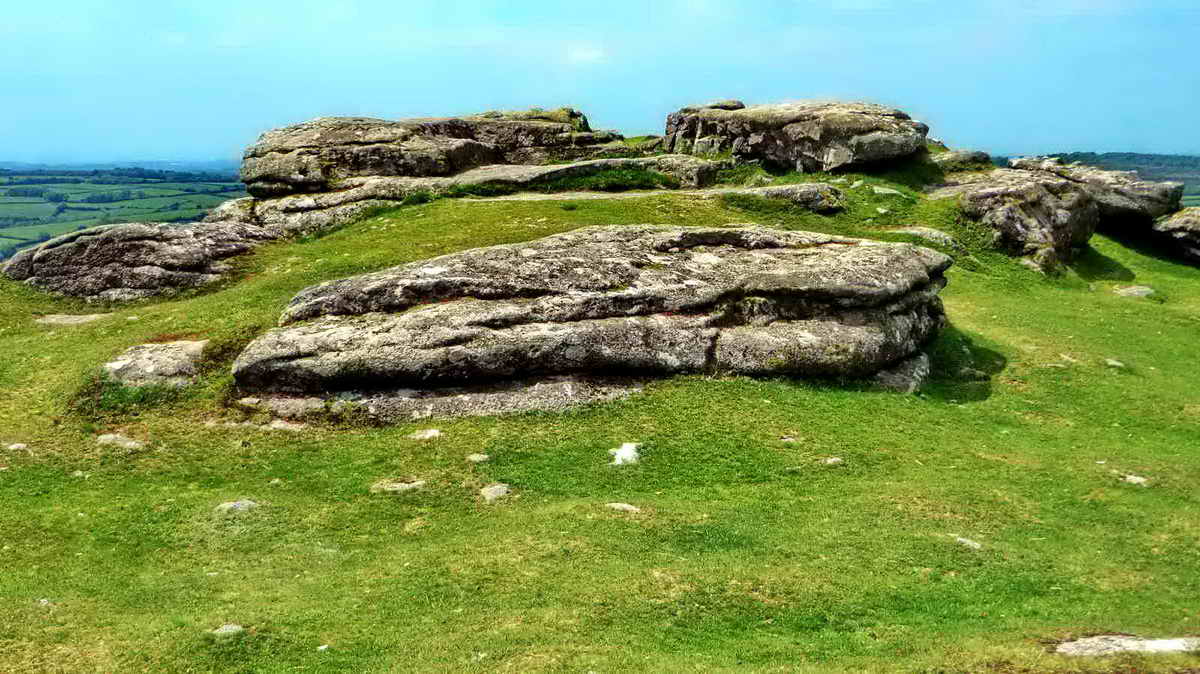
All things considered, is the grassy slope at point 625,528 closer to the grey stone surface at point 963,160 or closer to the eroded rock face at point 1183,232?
the grey stone surface at point 963,160

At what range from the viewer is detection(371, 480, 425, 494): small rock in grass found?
2159cm

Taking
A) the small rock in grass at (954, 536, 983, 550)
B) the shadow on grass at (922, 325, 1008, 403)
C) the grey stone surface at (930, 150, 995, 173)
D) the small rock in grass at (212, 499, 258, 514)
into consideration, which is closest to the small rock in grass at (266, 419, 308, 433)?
the small rock in grass at (212, 499, 258, 514)

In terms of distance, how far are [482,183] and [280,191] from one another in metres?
13.7

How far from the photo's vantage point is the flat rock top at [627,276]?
→ 2891 cm

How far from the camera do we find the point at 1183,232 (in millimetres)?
55750

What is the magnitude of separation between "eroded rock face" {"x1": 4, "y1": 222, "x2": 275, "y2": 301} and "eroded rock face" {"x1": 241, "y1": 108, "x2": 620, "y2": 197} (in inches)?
513

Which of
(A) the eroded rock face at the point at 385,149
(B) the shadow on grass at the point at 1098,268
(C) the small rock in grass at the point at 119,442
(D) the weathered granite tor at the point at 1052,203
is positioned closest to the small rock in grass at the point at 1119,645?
(C) the small rock in grass at the point at 119,442

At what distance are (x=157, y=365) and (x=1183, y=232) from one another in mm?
65403

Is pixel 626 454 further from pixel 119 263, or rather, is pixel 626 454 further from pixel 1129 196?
pixel 1129 196

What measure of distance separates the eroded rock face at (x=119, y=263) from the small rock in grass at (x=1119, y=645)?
39.3m

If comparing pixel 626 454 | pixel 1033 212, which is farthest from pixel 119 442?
pixel 1033 212

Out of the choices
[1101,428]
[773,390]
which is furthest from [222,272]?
[1101,428]

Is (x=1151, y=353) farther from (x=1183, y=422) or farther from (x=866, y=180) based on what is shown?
(x=866, y=180)

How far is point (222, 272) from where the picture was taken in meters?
40.4
